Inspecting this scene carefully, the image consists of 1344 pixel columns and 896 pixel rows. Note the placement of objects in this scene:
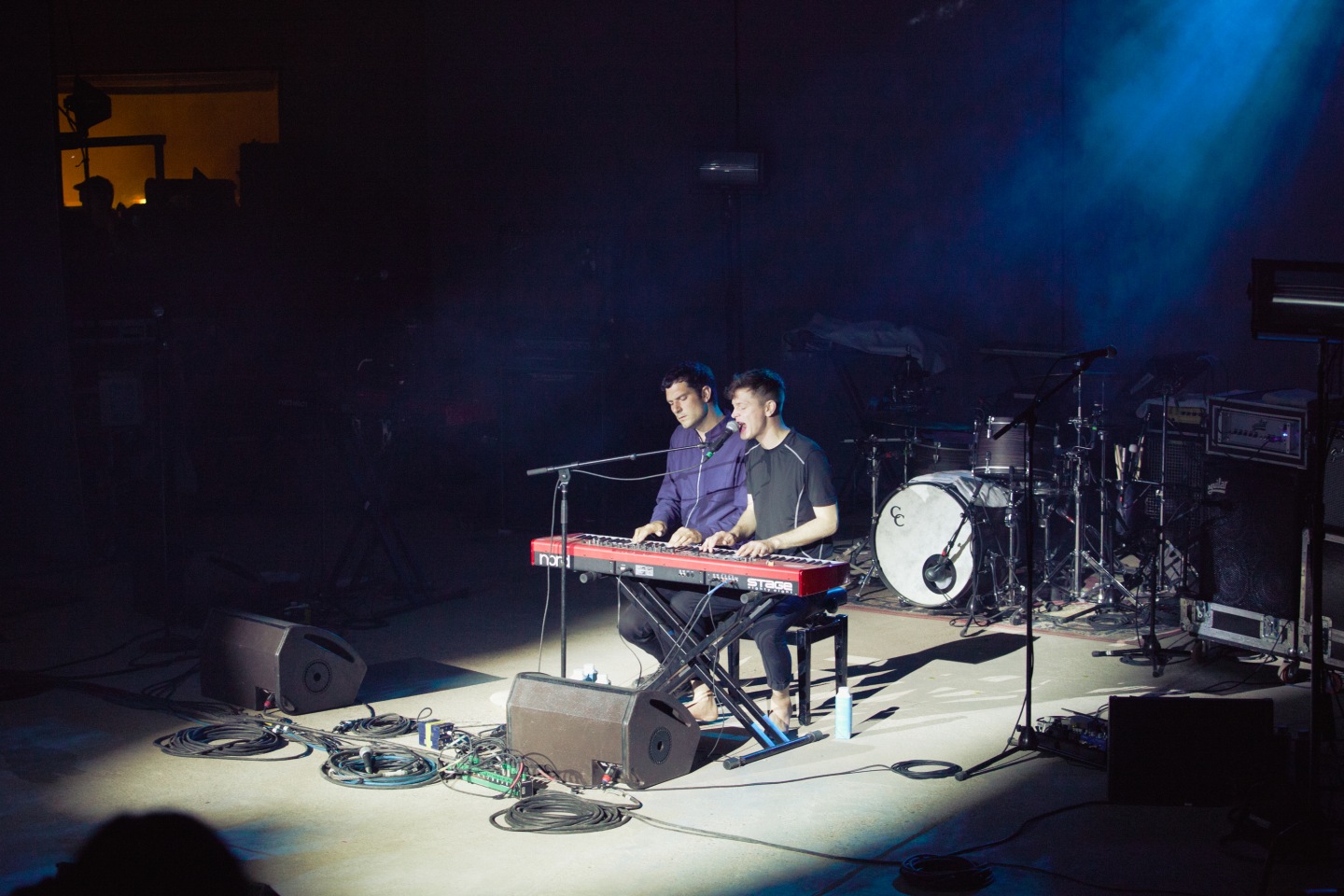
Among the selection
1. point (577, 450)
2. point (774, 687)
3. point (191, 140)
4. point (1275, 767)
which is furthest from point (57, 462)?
point (1275, 767)

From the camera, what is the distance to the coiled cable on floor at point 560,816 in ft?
13.5

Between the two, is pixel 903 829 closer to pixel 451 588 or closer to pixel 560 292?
pixel 451 588

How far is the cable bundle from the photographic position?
457cm

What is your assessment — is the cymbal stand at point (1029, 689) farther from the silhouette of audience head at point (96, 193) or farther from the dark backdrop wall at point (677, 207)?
the silhouette of audience head at point (96, 193)

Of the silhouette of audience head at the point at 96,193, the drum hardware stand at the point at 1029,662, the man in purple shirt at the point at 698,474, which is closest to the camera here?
the drum hardware stand at the point at 1029,662

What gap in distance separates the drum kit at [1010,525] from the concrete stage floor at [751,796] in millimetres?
635

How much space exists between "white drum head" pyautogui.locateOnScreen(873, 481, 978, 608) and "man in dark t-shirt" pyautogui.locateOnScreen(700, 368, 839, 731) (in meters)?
2.24

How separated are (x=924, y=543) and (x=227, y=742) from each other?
4.04m

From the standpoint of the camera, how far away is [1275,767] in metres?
4.31

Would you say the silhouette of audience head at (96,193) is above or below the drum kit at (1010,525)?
above

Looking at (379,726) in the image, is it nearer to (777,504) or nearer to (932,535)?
(777,504)

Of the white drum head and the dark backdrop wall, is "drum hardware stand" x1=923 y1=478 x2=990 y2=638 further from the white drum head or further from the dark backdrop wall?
the dark backdrop wall

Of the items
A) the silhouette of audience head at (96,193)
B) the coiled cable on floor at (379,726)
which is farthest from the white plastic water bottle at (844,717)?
the silhouette of audience head at (96,193)

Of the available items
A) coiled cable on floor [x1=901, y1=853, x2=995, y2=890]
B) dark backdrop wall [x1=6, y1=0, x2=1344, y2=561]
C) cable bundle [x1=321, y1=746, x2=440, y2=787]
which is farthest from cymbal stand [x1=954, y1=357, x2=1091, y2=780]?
dark backdrop wall [x1=6, y1=0, x2=1344, y2=561]
